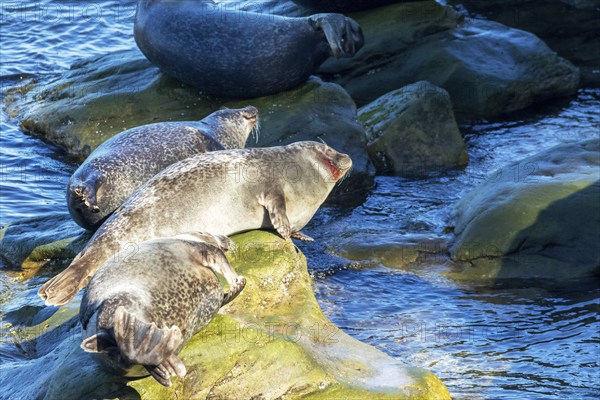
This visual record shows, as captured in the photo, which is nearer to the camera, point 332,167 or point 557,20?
point 332,167

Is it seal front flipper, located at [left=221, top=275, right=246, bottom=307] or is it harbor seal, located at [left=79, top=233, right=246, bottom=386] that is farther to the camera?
seal front flipper, located at [left=221, top=275, right=246, bottom=307]

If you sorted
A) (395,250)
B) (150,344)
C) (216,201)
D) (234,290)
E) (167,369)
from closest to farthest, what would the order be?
(150,344), (167,369), (234,290), (216,201), (395,250)

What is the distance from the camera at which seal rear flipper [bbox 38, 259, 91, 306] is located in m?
5.68

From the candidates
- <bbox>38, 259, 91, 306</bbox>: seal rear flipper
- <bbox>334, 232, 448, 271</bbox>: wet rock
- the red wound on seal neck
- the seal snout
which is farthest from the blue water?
the seal snout

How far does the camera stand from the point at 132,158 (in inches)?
305

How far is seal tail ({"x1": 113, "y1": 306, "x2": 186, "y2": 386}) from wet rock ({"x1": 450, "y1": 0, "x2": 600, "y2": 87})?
9.93m

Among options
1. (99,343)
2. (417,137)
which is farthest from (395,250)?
(99,343)

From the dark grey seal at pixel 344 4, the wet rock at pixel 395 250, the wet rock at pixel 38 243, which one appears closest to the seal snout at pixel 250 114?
the wet rock at pixel 395 250

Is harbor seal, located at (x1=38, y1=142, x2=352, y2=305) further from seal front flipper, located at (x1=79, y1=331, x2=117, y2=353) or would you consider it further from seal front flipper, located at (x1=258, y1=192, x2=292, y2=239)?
seal front flipper, located at (x1=79, y1=331, x2=117, y2=353)

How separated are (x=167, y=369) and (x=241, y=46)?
20.6ft

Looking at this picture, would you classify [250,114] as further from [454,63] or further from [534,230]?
[454,63]

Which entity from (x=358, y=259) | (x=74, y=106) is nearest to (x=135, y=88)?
(x=74, y=106)

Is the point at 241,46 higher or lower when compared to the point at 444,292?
higher

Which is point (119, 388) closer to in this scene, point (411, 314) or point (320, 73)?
point (411, 314)
